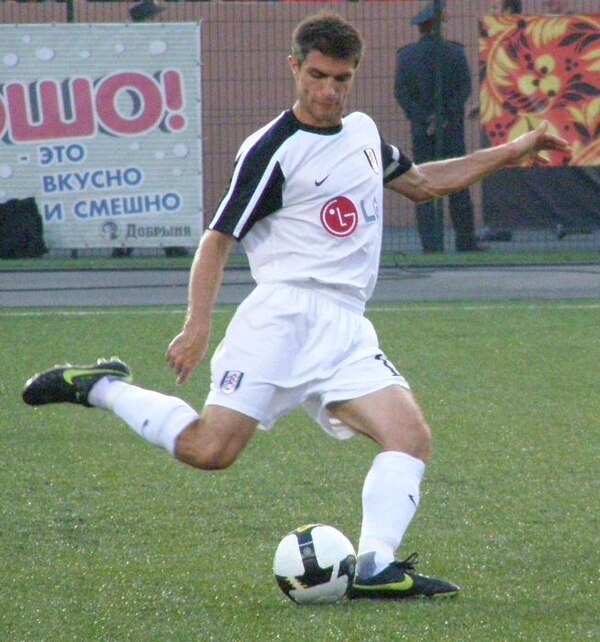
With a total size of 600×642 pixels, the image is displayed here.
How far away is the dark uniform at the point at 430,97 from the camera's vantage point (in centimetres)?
1512

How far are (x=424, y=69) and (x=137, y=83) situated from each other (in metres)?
2.77

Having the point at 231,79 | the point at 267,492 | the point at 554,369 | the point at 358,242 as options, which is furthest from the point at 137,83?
the point at 358,242

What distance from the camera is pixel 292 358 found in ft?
15.6

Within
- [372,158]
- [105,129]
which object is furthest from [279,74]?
[372,158]

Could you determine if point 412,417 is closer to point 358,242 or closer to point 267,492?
point 358,242

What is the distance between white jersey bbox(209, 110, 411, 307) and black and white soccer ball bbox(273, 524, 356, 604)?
0.77 meters

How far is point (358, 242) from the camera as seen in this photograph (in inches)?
190

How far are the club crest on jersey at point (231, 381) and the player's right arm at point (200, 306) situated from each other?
0.11m

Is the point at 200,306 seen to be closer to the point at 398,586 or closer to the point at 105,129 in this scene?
A: the point at 398,586

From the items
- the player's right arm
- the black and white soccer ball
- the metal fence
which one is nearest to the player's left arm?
the player's right arm

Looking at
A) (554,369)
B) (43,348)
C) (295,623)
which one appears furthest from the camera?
(43,348)

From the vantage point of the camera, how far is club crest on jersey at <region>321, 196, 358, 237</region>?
4.80 m

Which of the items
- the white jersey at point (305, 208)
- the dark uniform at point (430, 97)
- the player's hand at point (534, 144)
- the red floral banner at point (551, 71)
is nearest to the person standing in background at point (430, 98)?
the dark uniform at point (430, 97)

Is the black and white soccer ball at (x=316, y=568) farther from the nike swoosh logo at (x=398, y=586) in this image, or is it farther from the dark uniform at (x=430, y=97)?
the dark uniform at (x=430, y=97)
